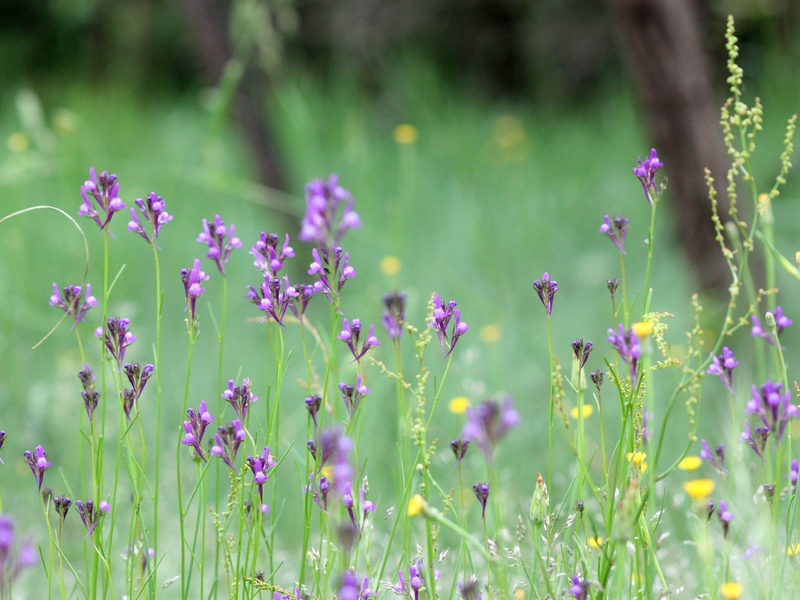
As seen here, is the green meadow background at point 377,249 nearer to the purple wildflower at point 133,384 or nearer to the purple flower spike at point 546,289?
the purple wildflower at point 133,384

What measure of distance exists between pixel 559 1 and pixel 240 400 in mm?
7945

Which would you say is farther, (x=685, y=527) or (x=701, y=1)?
(x=701, y=1)

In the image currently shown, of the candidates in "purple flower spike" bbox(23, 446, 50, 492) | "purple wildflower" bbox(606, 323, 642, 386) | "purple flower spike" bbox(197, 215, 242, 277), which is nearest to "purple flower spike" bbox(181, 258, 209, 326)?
"purple flower spike" bbox(197, 215, 242, 277)

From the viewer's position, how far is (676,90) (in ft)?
10.4

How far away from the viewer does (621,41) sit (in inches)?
130

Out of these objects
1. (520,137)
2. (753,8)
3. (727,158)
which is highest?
(753,8)

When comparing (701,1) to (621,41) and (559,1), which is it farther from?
(621,41)

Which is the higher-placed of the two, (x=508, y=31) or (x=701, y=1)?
(x=508, y=31)

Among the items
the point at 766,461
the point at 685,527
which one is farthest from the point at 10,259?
the point at 766,461

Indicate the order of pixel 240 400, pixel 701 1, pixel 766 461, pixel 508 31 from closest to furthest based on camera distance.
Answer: pixel 240 400 → pixel 766 461 → pixel 701 1 → pixel 508 31

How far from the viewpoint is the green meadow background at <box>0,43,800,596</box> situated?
2.66 meters

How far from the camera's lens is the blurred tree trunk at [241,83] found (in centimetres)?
384

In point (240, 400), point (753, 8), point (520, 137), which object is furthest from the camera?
point (753, 8)

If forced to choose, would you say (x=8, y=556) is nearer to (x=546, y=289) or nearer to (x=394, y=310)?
(x=394, y=310)
